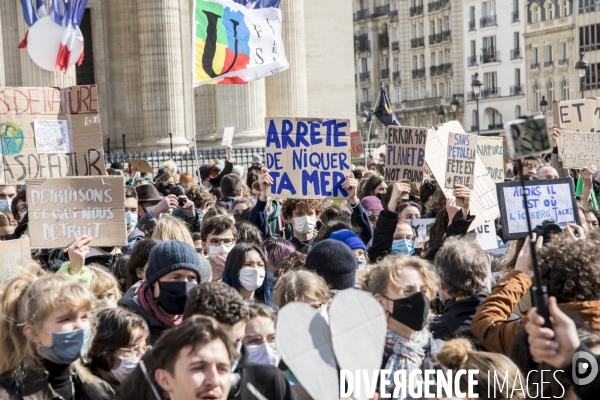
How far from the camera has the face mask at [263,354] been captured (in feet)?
15.5

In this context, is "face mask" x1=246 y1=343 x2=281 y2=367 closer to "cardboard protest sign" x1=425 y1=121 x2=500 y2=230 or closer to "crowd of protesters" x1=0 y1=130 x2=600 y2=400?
"crowd of protesters" x1=0 y1=130 x2=600 y2=400

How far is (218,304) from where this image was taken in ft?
14.9

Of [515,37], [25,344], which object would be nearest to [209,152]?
[25,344]

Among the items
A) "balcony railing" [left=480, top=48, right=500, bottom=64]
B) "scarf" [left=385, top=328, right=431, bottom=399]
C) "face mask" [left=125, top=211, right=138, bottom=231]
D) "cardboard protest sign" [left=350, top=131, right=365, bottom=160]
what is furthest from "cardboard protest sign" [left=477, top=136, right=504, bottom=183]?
"balcony railing" [left=480, top=48, right=500, bottom=64]

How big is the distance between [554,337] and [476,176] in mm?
6415

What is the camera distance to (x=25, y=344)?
4.33m

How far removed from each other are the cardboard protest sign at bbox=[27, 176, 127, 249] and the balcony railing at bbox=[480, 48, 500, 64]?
248 ft

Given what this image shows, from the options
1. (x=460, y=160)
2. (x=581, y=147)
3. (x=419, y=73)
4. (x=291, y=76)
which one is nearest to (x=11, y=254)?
(x=460, y=160)

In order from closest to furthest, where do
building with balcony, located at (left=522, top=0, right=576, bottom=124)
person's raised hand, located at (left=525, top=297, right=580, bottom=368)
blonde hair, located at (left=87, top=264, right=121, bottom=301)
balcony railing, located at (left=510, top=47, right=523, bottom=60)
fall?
person's raised hand, located at (left=525, top=297, right=580, bottom=368) < blonde hair, located at (left=87, top=264, right=121, bottom=301) < building with balcony, located at (left=522, top=0, right=576, bottom=124) < balcony railing, located at (left=510, top=47, right=523, bottom=60)

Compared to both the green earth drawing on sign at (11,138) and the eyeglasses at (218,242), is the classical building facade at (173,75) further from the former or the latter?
the eyeglasses at (218,242)

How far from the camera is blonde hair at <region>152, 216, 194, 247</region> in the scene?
7172 mm

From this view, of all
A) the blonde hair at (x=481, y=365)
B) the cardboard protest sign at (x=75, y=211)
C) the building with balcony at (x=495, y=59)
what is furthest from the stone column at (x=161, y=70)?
the building with balcony at (x=495, y=59)

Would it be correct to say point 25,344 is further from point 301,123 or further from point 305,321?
point 301,123

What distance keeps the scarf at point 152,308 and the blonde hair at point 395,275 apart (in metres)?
1.07
